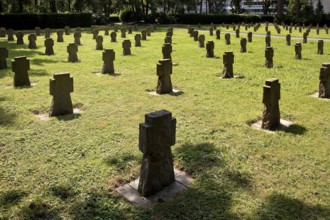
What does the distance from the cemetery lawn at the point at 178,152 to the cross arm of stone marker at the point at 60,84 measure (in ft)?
1.97

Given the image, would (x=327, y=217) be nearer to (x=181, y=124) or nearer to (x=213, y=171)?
(x=213, y=171)

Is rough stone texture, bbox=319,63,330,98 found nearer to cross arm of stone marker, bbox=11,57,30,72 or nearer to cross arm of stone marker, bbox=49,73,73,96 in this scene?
cross arm of stone marker, bbox=49,73,73,96

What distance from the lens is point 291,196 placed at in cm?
436

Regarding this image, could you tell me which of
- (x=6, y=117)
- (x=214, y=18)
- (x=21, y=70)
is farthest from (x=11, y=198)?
(x=214, y=18)

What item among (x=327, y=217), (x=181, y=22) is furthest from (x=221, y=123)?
(x=181, y=22)

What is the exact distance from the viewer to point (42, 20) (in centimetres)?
3731

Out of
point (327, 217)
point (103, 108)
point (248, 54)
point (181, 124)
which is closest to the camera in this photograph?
point (327, 217)

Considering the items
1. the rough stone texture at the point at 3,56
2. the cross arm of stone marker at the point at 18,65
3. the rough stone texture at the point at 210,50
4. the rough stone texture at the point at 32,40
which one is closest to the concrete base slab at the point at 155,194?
the cross arm of stone marker at the point at 18,65

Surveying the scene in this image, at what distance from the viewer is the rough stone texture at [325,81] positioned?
8.52m

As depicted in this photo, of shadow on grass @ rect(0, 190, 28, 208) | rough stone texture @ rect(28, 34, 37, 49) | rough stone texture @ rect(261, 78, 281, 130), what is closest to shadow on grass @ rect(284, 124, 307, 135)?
rough stone texture @ rect(261, 78, 281, 130)

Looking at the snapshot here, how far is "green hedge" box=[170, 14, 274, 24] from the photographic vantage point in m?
51.6

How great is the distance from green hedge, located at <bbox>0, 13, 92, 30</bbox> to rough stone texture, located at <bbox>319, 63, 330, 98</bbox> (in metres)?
34.2

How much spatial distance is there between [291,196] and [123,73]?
29.8 ft

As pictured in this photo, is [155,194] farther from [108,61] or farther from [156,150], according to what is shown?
[108,61]
